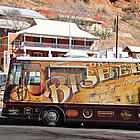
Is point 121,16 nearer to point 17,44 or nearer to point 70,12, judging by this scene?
point 70,12

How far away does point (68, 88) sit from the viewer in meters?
10.5

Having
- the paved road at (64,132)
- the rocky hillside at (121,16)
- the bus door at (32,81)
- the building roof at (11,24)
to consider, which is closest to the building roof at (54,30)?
the building roof at (11,24)

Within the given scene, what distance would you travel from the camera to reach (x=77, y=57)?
1084 centimetres

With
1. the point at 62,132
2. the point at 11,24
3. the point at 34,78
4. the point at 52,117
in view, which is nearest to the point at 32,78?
the point at 34,78

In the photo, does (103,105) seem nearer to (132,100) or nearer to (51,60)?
(132,100)

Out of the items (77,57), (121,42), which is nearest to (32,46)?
(77,57)

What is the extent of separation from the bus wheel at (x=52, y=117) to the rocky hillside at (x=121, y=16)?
2115 inches

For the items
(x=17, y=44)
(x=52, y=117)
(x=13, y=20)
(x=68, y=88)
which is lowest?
(x=52, y=117)

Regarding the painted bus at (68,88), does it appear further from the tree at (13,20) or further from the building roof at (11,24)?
the tree at (13,20)

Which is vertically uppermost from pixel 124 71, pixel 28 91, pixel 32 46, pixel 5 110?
pixel 32 46

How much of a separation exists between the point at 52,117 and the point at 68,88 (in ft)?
4.51

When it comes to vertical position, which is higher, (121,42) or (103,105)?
(121,42)

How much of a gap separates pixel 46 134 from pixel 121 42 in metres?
63.9

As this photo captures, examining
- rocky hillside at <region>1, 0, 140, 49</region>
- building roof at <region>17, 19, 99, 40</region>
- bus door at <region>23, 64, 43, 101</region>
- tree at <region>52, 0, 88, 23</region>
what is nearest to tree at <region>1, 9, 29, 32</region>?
building roof at <region>17, 19, 99, 40</region>
